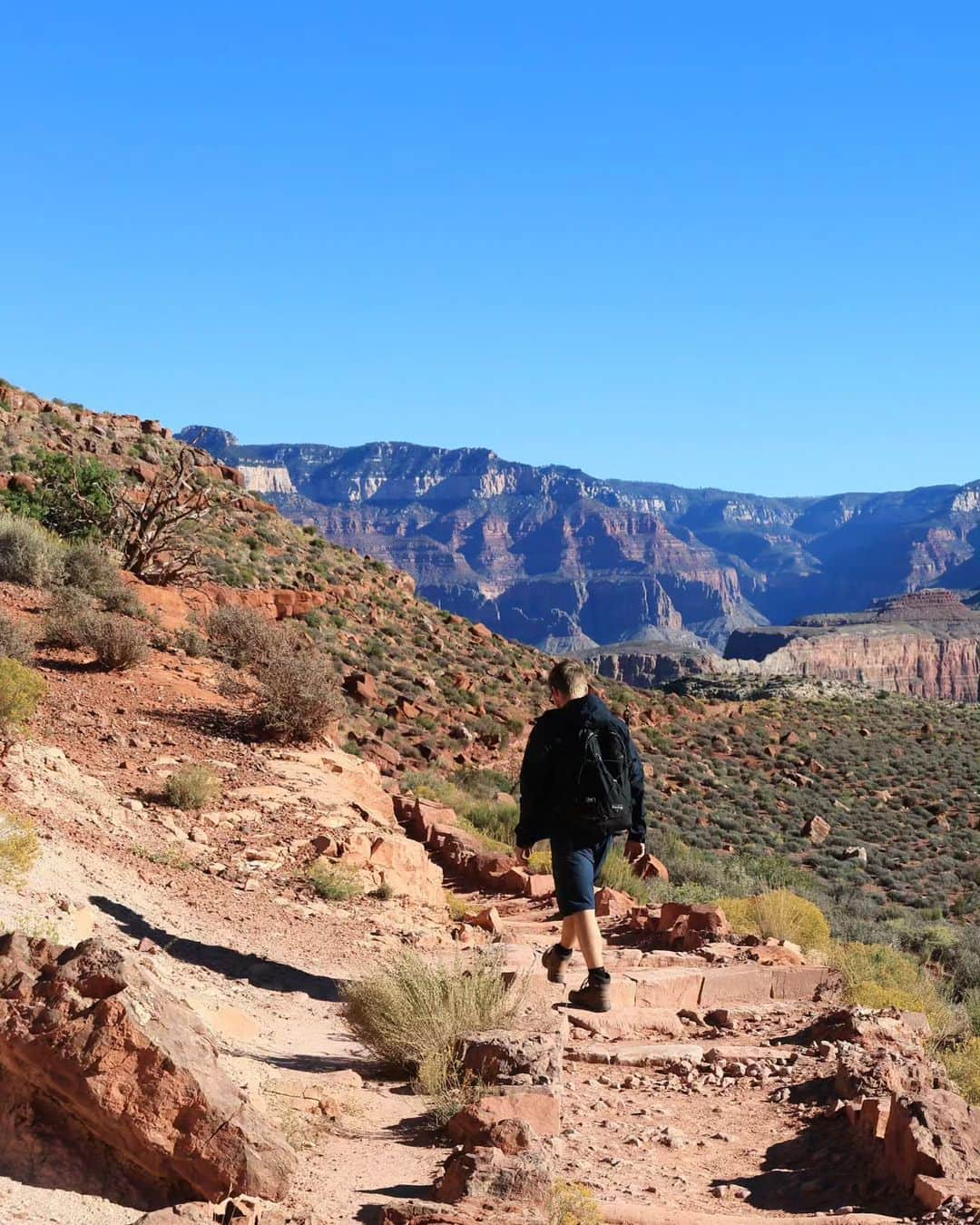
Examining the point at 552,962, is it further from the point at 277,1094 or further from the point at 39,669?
the point at 39,669

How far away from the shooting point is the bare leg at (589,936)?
22.0ft

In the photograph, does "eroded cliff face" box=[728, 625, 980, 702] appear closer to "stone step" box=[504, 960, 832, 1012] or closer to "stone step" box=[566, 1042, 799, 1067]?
"stone step" box=[504, 960, 832, 1012]

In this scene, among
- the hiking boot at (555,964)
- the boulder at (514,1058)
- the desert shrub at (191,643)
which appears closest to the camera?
the boulder at (514,1058)

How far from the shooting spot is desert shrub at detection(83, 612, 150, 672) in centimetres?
1307

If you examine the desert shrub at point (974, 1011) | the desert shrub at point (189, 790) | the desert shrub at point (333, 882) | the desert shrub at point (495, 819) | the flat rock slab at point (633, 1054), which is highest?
the desert shrub at point (189, 790)

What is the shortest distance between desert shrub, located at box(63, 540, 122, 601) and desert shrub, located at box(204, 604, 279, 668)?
4.55 feet

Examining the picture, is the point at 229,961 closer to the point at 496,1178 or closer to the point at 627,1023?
the point at 627,1023

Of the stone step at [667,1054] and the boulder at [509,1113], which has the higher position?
the boulder at [509,1113]

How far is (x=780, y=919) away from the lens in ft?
36.9

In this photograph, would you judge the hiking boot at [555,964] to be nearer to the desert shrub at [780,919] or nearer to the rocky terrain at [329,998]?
the rocky terrain at [329,998]

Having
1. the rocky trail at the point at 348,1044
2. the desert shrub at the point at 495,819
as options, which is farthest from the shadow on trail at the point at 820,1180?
the desert shrub at the point at 495,819

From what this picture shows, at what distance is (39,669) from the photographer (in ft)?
40.8

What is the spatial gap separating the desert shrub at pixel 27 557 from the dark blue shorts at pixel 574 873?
37.2 ft

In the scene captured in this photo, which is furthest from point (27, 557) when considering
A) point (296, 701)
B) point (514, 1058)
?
point (514, 1058)
